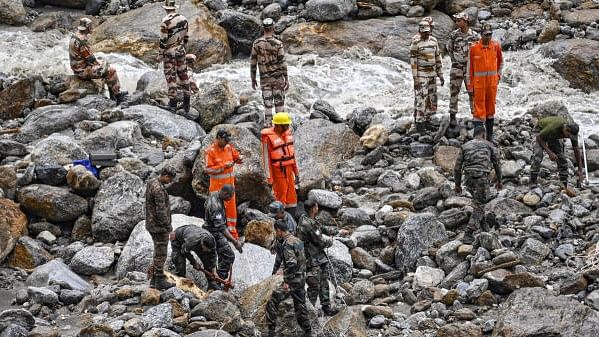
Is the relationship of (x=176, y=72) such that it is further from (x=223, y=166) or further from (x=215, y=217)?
(x=215, y=217)

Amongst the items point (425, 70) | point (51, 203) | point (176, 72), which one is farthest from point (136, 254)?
point (425, 70)

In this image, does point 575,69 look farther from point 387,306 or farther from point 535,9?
point 387,306

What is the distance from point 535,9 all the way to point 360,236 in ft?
34.7

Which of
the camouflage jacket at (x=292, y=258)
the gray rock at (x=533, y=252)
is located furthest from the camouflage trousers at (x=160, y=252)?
the gray rock at (x=533, y=252)

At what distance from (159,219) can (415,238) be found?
314 centimetres

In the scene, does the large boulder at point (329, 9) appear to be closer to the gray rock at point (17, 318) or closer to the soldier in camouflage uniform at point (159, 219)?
the soldier in camouflage uniform at point (159, 219)

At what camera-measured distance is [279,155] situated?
10.1m

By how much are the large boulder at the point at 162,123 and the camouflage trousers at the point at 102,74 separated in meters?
0.94

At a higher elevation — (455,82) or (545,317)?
(455,82)

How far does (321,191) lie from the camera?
1166 cm

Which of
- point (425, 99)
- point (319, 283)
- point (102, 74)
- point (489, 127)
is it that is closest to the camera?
point (319, 283)

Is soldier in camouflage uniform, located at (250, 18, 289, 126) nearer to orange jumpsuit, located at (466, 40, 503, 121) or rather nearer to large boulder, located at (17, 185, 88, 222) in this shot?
orange jumpsuit, located at (466, 40, 503, 121)

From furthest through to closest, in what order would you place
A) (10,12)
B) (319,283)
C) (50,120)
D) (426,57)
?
1. (10,12)
2. (50,120)
3. (426,57)
4. (319,283)

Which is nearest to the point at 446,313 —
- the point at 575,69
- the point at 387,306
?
the point at 387,306
